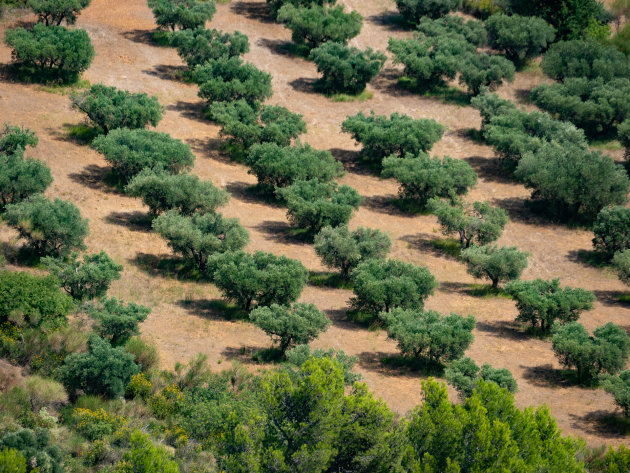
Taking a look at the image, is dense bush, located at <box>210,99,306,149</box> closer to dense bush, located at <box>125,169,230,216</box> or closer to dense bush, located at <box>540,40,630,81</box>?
dense bush, located at <box>125,169,230,216</box>

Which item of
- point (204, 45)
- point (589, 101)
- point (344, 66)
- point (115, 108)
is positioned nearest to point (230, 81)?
point (204, 45)

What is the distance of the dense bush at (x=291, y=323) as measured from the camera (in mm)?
42344

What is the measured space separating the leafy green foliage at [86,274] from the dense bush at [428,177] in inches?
848

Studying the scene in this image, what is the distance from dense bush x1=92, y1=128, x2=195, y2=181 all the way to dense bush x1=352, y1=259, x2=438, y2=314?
14.2 meters

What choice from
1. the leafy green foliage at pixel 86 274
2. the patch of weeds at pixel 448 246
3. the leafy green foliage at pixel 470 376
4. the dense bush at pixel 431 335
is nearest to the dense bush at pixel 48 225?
the leafy green foliage at pixel 86 274

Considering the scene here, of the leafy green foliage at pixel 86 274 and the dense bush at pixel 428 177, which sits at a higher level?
the dense bush at pixel 428 177

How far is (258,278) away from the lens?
45.8m

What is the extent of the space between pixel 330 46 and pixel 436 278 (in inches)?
1075

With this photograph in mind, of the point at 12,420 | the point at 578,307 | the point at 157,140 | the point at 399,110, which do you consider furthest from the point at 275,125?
the point at 12,420

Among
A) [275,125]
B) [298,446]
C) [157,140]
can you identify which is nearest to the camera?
[298,446]

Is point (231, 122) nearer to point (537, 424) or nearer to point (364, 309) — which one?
point (364, 309)

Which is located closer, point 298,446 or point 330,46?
point 298,446

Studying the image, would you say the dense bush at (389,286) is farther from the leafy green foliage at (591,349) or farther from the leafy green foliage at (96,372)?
the leafy green foliage at (96,372)

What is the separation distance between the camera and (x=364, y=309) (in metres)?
48.2
